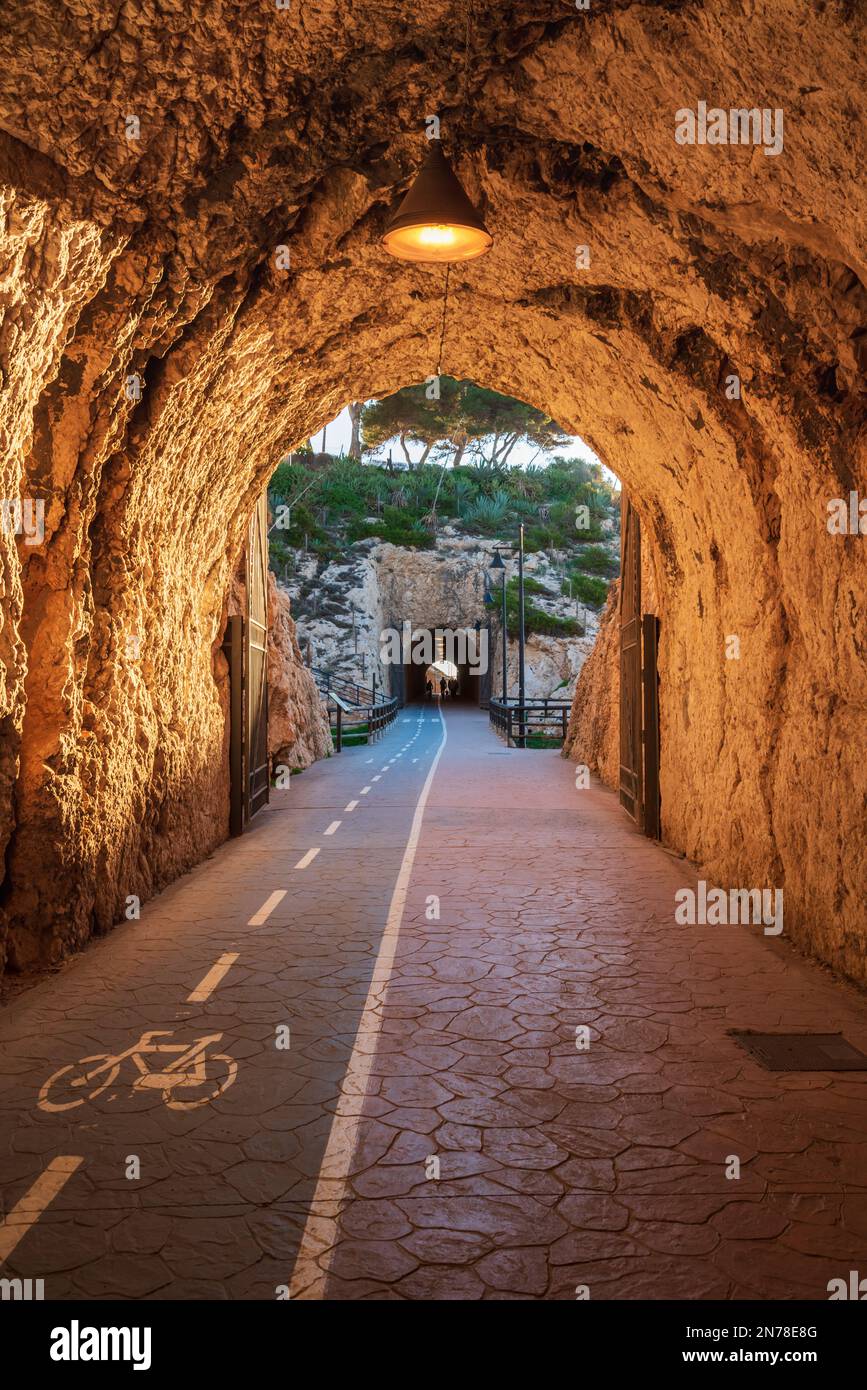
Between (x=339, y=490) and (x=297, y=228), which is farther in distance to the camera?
(x=339, y=490)

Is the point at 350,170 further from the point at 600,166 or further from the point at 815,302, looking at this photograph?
the point at 815,302

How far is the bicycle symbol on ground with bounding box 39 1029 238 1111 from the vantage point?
514 cm

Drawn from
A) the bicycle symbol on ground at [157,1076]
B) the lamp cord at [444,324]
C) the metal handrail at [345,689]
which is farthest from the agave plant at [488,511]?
the bicycle symbol on ground at [157,1076]

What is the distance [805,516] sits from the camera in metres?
7.72

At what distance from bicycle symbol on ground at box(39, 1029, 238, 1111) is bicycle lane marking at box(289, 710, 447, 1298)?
70 cm

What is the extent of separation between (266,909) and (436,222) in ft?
20.4

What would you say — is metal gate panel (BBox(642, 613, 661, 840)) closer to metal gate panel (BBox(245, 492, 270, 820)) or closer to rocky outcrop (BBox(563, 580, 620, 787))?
metal gate panel (BBox(245, 492, 270, 820))

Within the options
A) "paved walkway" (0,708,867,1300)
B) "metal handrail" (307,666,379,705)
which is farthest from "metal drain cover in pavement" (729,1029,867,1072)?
"metal handrail" (307,666,379,705)

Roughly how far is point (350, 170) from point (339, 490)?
50012mm

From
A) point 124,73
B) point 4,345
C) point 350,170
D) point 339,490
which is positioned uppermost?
point 339,490

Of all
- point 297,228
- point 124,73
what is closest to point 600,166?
point 297,228

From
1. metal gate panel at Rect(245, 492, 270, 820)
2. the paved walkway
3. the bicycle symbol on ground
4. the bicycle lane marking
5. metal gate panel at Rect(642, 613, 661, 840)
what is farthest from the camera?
metal gate panel at Rect(245, 492, 270, 820)

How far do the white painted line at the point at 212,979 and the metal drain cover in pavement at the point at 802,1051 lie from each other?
11.5ft

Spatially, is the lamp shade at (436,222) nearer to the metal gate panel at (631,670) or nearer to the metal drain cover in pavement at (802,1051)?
the metal drain cover in pavement at (802,1051)
